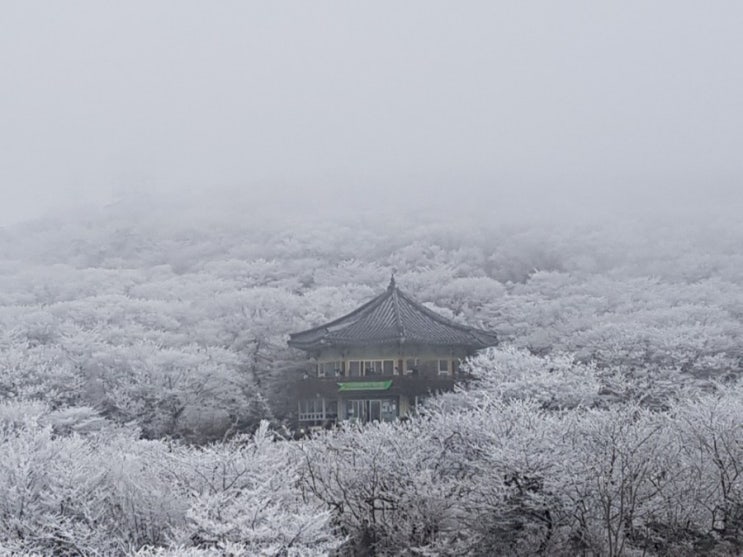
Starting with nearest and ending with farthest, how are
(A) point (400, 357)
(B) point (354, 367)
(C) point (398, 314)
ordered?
(A) point (400, 357)
(B) point (354, 367)
(C) point (398, 314)

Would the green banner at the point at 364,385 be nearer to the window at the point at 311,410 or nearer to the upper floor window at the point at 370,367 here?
the upper floor window at the point at 370,367

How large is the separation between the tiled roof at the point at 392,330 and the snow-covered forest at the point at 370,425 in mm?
2057

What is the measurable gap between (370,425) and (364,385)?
472 inches

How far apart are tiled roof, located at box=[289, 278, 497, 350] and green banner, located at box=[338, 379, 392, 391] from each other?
1570 millimetres

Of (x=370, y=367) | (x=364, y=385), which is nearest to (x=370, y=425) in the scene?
(x=364, y=385)

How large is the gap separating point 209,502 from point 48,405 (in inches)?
647

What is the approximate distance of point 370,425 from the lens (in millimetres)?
16969

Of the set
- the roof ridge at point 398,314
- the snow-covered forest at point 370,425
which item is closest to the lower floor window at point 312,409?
the snow-covered forest at point 370,425

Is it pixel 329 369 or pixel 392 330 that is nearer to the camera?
pixel 392 330

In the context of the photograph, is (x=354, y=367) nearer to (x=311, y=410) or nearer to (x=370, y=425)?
(x=311, y=410)

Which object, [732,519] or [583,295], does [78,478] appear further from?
[583,295]

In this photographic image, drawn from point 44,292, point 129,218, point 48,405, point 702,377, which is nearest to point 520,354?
point 702,377

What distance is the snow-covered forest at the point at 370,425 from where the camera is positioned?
1206 cm

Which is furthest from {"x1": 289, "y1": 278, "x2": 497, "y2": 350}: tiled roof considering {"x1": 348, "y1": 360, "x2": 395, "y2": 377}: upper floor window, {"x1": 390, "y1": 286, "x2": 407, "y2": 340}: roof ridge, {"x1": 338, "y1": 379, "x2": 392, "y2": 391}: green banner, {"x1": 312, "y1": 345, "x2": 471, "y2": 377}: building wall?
{"x1": 338, "y1": 379, "x2": 392, "y2": 391}: green banner
